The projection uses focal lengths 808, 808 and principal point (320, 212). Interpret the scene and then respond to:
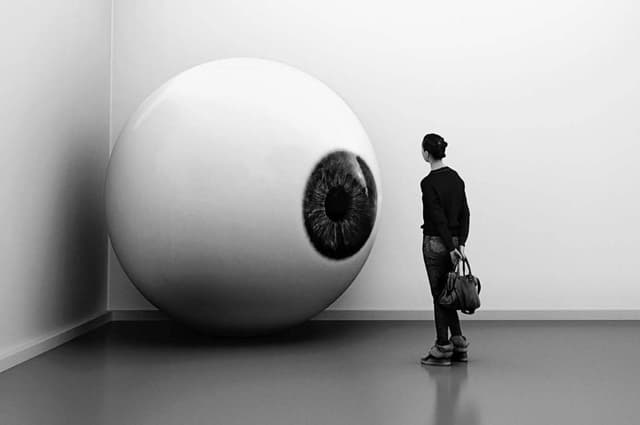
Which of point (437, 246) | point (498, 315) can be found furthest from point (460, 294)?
point (498, 315)

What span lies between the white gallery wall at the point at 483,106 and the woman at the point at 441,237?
6.14ft

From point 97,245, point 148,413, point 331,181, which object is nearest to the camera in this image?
point 148,413

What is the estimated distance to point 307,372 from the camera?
4.68 m

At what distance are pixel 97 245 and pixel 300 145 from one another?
2.27m

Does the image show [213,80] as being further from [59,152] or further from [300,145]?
[59,152]

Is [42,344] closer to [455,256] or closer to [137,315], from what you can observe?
[137,315]

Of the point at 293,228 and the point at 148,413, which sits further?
the point at 293,228

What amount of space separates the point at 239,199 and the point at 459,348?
5.46 feet

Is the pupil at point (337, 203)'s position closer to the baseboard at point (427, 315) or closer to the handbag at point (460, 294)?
the handbag at point (460, 294)

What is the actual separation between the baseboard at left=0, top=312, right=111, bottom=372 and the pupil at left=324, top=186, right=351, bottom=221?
204cm

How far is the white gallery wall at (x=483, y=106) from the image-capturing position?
22.7 ft

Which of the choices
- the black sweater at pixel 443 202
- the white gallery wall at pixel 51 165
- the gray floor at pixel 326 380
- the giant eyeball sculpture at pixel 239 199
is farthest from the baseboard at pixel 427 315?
the black sweater at pixel 443 202

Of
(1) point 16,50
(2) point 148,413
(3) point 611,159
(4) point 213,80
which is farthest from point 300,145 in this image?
(3) point 611,159

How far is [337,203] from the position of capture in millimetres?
5367
